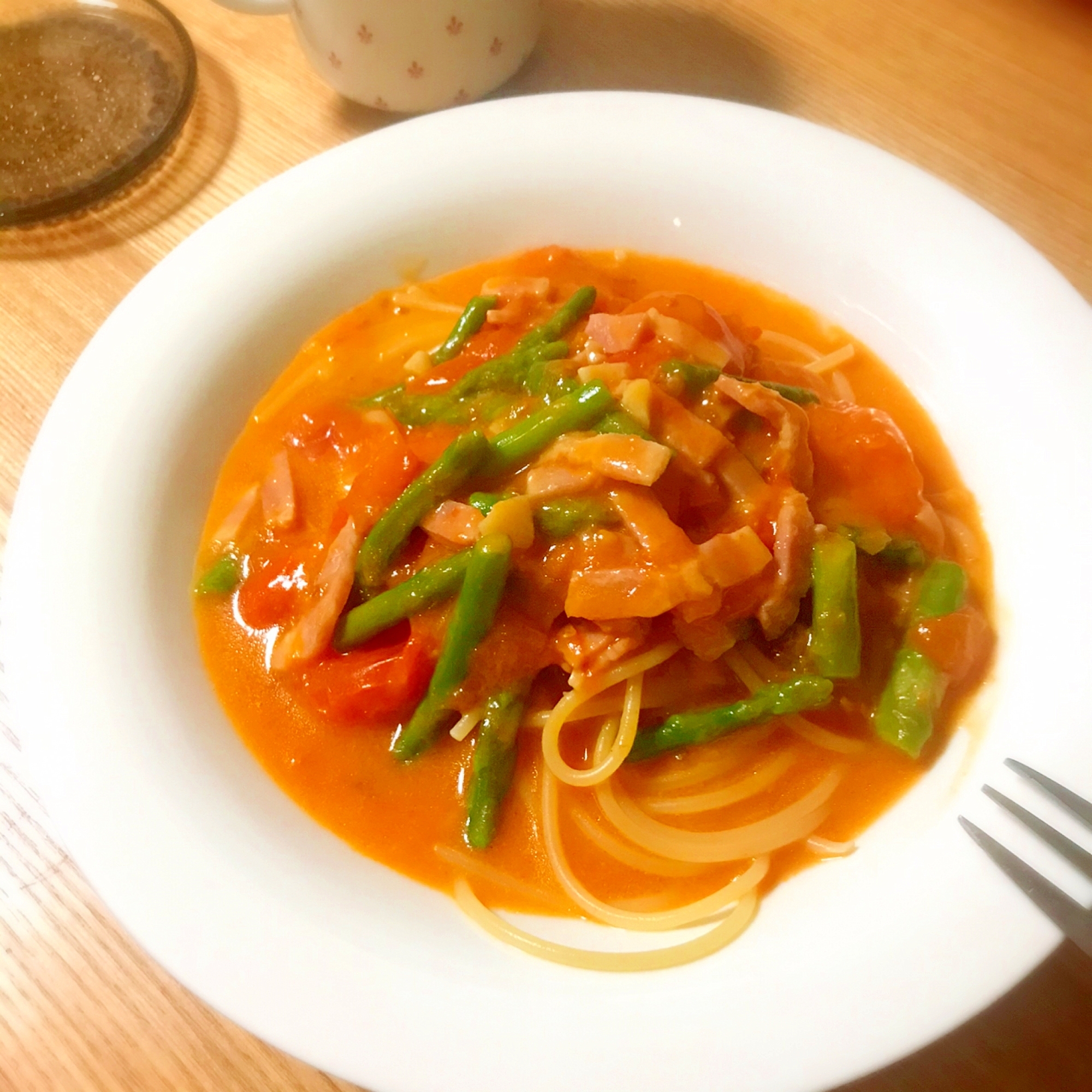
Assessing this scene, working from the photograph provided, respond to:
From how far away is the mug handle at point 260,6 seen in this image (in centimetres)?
355

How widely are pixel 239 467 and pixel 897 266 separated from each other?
232cm

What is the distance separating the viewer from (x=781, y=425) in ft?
8.96

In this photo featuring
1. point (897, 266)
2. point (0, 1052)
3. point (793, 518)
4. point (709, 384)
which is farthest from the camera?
point (897, 266)

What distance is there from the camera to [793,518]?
2.57 metres

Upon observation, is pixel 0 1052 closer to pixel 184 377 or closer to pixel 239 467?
pixel 239 467

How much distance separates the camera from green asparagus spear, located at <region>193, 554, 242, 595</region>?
2.86m

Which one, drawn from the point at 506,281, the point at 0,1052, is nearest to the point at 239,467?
the point at 506,281

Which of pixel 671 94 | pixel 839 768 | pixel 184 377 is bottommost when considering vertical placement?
pixel 184 377

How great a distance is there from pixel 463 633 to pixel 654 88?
110 inches

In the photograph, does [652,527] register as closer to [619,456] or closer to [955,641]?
[619,456]

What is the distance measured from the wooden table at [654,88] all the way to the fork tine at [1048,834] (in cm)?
222

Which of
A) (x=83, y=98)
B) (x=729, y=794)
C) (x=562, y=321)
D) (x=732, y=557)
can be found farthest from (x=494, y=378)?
(x=83, y=98)

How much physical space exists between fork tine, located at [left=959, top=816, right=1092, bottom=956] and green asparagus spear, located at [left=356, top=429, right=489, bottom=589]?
1629mm

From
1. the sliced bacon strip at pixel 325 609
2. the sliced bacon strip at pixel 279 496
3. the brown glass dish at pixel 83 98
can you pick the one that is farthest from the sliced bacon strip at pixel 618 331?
the brown glass dish at pixel 83 98
